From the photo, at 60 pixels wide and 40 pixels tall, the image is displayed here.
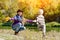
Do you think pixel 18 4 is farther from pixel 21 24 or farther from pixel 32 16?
pixel 21 24

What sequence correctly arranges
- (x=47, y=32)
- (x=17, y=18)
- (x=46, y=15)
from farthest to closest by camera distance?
(x=46, y=15) < (x=47, y=32) < (x=17, y=18)

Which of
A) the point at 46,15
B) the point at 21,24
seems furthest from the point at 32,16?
the point at 21,24

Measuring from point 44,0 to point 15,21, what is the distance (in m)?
1.73

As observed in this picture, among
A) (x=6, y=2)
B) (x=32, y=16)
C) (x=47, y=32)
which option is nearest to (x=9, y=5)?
(x=6, y=2)

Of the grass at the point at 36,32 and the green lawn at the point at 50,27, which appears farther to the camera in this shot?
the green lawn at the point at 50,27

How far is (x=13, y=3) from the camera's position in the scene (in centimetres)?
719

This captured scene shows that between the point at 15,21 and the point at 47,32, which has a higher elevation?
the point at 15,21

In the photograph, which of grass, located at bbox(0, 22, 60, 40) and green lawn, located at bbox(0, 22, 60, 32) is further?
green lawn, located at bbox(0, 22, 60, 32)

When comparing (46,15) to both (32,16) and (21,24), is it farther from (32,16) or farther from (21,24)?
(21,24)

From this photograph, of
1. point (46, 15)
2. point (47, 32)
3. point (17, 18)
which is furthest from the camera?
point (46, 15)

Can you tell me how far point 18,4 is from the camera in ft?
23.6

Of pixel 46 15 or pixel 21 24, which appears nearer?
pixel 21 24

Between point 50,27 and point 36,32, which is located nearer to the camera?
point 36,32

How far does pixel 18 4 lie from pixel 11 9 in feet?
0.95
